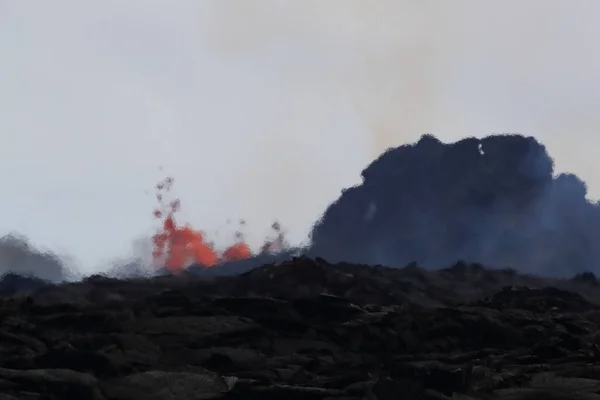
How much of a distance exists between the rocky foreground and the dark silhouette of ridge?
80.2 m

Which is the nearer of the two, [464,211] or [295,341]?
[295,341]

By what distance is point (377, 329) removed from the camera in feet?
161

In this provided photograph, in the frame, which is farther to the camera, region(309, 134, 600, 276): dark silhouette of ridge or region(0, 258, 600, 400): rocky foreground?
region(309, 134, 600, 276): dark silhouette of ridge

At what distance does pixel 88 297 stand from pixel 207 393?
3180 cm

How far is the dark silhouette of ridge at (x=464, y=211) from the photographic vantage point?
484ft

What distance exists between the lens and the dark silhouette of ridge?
148m

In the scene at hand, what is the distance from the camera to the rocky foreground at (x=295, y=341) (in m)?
35.0

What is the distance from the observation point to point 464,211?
15375cm

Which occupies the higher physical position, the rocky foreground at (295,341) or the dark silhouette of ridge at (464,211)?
the dark silhouette of ridge at (464,211)

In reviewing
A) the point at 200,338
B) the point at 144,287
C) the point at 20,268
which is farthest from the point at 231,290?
the point at 20,268

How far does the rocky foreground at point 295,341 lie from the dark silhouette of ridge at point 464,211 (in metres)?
80.2

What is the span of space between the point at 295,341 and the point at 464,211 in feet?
362

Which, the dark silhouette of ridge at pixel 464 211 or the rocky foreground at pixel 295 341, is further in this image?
the dark silhouette of ridge at pixel 464 211

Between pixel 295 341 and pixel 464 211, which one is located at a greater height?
pixel 464 211
